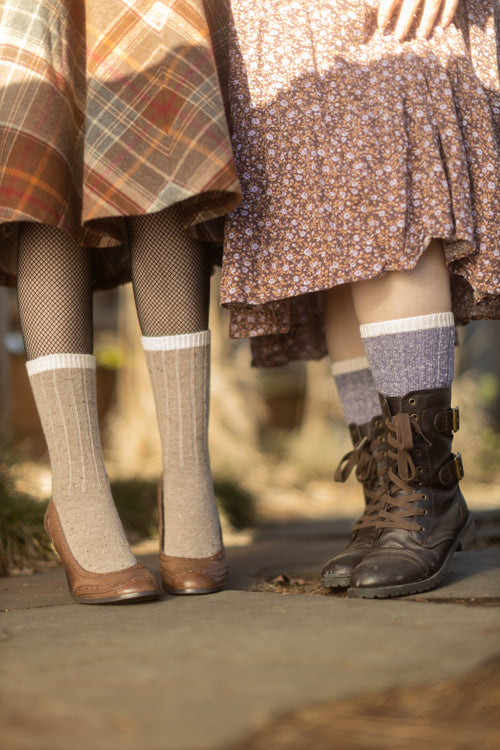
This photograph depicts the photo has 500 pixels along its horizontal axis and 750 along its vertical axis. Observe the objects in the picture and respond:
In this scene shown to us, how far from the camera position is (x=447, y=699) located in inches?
26.0

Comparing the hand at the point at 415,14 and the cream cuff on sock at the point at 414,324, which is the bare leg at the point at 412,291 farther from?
the hand at the point at 415,14

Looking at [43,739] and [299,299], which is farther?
[299,299]

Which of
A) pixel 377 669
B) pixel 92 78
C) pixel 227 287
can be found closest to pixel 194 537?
pixel 227 287

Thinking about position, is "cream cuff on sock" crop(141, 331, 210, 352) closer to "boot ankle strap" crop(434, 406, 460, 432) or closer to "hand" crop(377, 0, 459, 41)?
"boot ankle strap" crop(434, 406, 460, 432)

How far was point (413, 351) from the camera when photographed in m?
1.23

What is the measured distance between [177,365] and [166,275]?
15 cm

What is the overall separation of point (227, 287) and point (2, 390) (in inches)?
100.0

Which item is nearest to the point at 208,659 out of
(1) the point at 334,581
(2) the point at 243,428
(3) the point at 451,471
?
(1) the point at 334,581

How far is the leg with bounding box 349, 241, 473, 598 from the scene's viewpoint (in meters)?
1.21

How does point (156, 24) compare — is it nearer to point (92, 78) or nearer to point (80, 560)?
point (92, 78)

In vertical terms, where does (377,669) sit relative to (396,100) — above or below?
below

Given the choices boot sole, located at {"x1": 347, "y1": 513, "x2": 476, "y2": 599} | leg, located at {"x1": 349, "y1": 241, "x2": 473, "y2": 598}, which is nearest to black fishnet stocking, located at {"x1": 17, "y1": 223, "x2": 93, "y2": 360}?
leg, located at {"x1": 349, "y1": 241, "x2": 473, "y2": 598}

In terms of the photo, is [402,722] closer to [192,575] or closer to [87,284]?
[192,575]

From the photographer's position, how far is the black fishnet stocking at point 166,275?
1.25 meters
